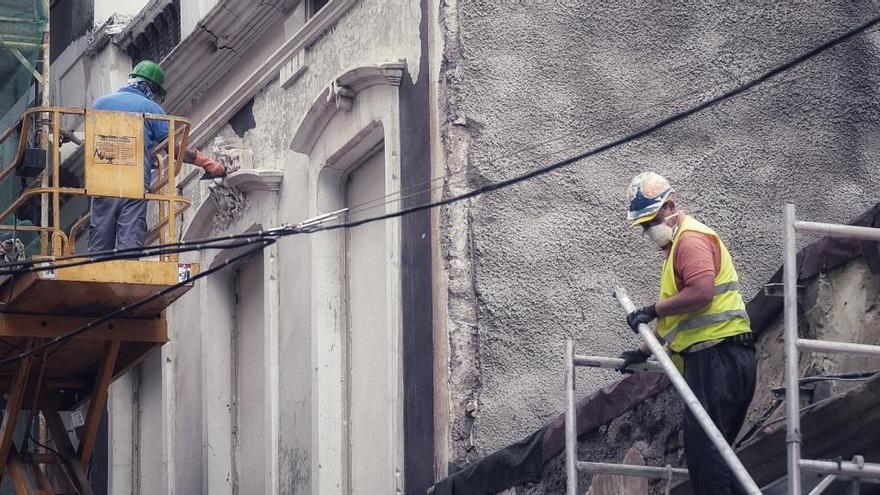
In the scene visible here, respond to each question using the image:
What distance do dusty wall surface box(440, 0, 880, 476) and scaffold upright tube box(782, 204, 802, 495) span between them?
14.5ft

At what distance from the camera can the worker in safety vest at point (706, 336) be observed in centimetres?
985

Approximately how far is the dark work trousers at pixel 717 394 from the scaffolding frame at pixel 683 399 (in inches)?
8.2

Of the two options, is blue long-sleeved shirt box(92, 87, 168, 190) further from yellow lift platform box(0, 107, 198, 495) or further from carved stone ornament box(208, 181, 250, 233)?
carved stone ornament box(208, 181, 250, 233)

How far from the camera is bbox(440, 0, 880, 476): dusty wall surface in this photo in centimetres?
1353

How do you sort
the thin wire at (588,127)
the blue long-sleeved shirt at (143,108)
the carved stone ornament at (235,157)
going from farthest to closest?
the carved stone ornament at (235,157)
the blue long-sleeved shirt at (143,108)
the thin wire at (588,127)

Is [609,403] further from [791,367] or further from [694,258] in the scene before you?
[791,367]

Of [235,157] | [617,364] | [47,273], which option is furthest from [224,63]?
[617,364]

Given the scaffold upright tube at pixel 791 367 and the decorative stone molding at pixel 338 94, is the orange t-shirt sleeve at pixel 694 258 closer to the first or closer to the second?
the scaffold upright tube at pixel 791 367

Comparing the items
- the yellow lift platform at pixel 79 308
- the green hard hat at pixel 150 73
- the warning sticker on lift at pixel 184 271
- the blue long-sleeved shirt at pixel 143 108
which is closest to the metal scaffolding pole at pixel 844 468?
the yellow lift platform at pixel 79 308

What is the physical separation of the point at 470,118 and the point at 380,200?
4.60ft

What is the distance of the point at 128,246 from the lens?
14508mm

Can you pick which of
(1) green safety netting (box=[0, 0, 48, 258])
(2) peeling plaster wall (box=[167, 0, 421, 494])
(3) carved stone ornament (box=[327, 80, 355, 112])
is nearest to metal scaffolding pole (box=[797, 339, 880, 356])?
(2) peeling plaster wall (box=[167, 0, 421, 494])

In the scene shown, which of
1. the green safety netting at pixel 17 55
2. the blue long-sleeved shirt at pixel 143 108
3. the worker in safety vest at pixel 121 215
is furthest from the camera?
the green safety netting at pixel 17 55

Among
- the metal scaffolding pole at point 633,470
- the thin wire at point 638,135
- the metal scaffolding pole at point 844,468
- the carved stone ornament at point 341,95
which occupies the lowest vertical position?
the metal scaffolding pole at point 844,468
